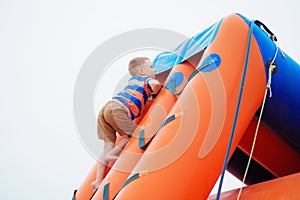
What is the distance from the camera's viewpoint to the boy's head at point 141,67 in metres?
2.35

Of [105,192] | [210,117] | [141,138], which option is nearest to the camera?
[210,117]

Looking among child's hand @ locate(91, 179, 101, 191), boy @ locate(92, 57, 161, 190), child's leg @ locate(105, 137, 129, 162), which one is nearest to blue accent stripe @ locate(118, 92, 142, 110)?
boy @ locate(92, 57, 161, 190)

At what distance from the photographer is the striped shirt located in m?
2.10

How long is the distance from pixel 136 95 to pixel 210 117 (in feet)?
2.12

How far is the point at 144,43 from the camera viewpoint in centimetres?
276

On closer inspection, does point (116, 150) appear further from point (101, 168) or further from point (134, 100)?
point (134, 100)

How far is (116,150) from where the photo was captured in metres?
2.07

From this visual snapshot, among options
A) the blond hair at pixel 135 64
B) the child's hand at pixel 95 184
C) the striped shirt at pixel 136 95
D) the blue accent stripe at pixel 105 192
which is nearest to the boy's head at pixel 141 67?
the blond hair at pixel 135 64

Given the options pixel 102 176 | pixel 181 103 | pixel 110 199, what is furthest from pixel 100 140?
pixel 181 103

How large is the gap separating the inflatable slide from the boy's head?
0.22 m

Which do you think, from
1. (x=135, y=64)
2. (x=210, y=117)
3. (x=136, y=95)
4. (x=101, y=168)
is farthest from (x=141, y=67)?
(x=210, y=117)

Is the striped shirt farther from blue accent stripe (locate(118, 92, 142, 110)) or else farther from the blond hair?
the blond hair

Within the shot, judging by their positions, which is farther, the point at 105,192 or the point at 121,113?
the point at 121,113

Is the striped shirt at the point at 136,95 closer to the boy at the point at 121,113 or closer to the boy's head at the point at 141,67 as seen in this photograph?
the boy at the point at 121,113
